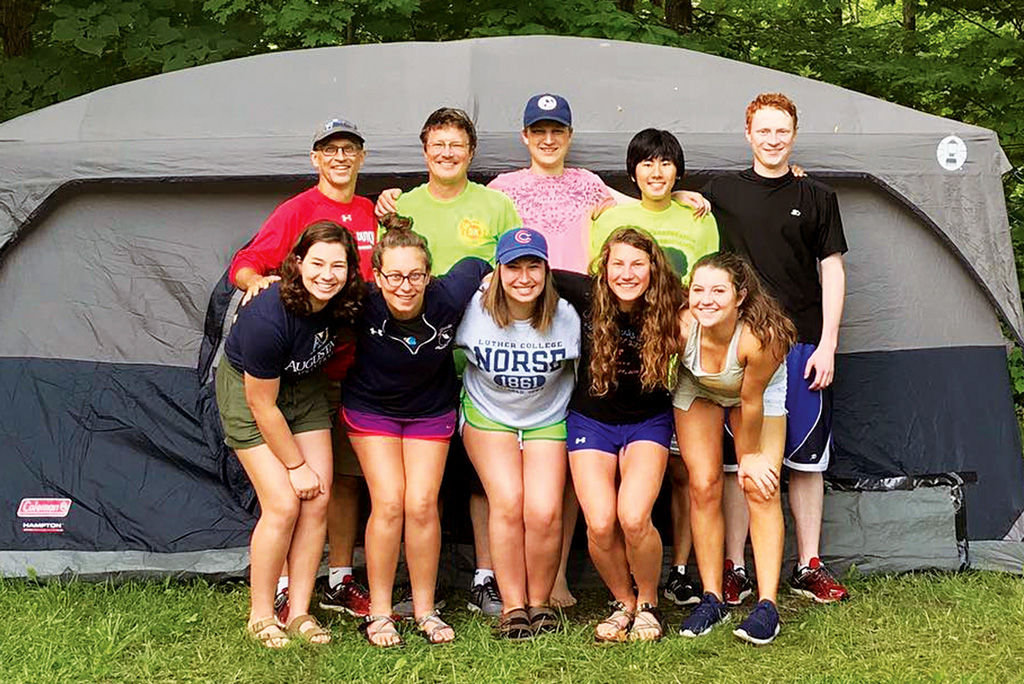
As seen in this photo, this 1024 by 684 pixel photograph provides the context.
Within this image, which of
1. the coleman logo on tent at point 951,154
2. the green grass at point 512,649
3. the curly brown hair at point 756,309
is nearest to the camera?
the green grass at point 512,649

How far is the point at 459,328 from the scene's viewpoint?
3.29 meters

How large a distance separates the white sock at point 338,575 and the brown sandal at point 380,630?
290mm

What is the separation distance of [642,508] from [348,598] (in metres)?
1.04

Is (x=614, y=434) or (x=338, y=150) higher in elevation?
(x=338, y=150)

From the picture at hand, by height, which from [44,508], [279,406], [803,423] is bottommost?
[44,508]

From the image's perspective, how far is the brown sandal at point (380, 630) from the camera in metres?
3.20

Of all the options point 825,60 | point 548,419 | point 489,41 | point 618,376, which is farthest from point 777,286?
point 825,60

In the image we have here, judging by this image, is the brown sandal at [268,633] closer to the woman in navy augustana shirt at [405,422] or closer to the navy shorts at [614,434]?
the woman in navy augustana shirt at [405,422]

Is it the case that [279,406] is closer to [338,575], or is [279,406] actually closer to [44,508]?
[338,575]

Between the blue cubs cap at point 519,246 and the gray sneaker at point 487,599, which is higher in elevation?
the blue cubs cap at point 519,246

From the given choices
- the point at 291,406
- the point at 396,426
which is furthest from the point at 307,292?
the point at 396,426

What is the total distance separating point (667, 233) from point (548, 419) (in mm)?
715

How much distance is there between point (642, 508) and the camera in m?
3.17

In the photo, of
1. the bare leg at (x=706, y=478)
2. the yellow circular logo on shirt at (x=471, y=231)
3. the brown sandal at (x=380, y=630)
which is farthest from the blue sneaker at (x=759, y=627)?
the yellow circular logo on shirt at (x=471, y=231)
